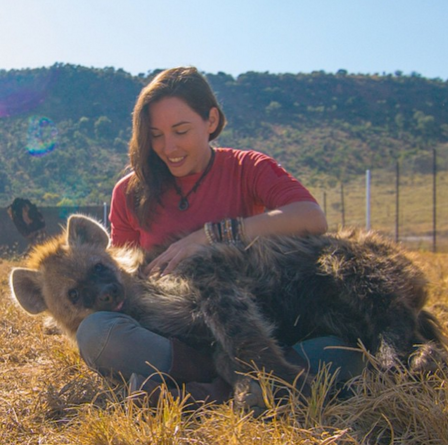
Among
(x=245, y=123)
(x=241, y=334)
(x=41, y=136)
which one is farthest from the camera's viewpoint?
(x=245, y=123)

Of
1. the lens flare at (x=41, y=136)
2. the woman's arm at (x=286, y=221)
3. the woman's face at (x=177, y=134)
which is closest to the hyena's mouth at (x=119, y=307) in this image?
the woman's arm at (x=286, y=221)

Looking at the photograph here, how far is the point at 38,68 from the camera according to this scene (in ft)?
112

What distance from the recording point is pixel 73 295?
2.68 meters

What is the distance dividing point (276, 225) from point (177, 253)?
20.3 inches

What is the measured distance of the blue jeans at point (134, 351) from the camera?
208cm

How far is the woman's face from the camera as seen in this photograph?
9.51ft

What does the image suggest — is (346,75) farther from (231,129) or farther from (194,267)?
(194,267)

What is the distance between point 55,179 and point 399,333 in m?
20.2

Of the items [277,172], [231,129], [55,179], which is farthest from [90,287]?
[231,129]

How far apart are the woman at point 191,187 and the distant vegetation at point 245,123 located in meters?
15.3

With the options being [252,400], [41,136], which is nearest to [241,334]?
[252,400]

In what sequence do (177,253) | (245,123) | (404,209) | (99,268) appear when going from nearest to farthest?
(177,253), (99,268), (404,209), (245,123)

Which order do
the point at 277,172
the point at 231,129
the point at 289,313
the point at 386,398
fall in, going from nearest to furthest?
1. the point at 386,398
2. the point at 289,313
3. the point at 277,172
4. the point at 231,129

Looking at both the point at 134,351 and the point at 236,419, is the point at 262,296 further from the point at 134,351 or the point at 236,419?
the point at 236,419
